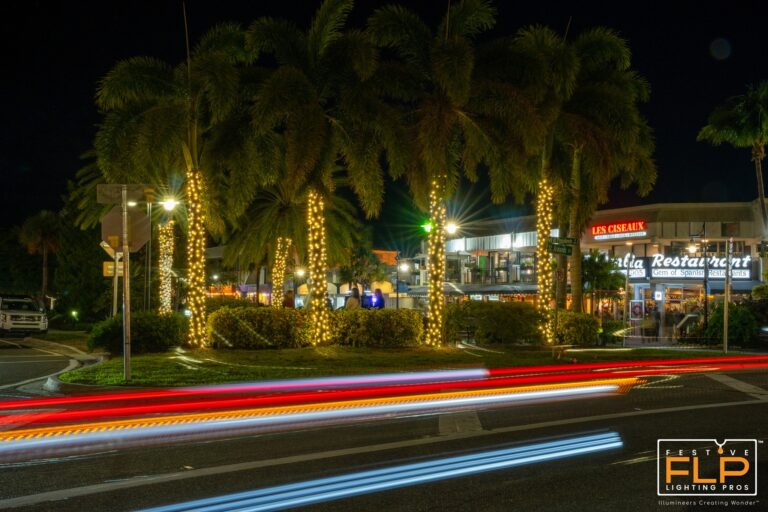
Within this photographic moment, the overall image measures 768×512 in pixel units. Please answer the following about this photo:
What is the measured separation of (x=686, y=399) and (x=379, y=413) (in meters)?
5.70

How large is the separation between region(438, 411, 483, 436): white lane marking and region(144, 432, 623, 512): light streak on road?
1307mm

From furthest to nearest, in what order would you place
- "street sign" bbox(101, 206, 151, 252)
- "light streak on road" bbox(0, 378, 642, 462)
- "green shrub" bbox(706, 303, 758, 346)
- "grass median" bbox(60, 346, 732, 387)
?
"green shrub" bbox(706, 303, 758, 346), "grass median" bbox(60, 346, 732, 387), "street sign" bbox(101, 206, 151, 252), "light streak on road" bbox(0, 378, 642, 462)

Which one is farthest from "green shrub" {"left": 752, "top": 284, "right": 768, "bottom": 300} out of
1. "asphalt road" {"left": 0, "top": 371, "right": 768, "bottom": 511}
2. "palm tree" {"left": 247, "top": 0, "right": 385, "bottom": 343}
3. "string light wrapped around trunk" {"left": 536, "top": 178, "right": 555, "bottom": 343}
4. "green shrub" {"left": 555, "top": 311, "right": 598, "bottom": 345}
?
"asphalt road" {"left": 0, "top": 371, "right": 768, "bottom": 511}

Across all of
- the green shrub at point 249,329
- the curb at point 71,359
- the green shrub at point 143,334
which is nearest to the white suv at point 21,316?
the curb at point 71,359

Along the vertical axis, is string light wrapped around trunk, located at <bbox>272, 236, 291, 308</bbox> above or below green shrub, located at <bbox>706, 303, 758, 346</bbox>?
above

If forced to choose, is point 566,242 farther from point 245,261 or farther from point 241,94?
point 245,261

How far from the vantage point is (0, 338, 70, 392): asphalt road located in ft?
56.1

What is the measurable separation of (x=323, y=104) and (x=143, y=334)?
332 inches

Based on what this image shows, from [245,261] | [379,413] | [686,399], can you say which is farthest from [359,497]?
[245,261]

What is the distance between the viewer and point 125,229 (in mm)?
14547

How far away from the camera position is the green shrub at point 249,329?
22312 mm

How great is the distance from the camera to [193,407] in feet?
40.0

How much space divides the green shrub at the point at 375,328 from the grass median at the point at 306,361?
0.63 metres

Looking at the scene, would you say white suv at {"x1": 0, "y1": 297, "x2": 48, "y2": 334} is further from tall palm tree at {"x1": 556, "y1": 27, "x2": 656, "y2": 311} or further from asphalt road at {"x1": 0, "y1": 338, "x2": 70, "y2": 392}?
tall palm tree at {"x1": 556, "y1": 27, "x2": 656, "y2": 311}
